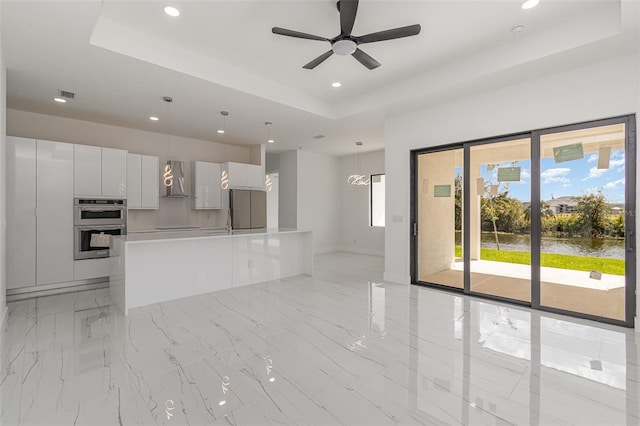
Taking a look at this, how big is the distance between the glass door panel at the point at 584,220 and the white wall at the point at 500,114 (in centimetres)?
27

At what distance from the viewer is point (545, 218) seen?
374 cm

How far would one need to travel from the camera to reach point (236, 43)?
11.3ft

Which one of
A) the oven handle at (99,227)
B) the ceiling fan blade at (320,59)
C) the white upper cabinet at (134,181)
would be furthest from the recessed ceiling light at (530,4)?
the oven handle at (99,227)

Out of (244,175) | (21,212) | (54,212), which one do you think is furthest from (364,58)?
(21,212)

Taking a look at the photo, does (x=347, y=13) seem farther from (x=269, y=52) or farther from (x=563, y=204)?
(x=563, y=204)

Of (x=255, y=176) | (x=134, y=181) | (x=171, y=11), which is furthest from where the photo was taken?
(x=255, y=176)

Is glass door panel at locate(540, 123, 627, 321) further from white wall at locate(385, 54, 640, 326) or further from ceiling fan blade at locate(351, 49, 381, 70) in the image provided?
ceiling fan blade at locate(351, 49, 381, 70)

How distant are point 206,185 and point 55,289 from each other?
10.2 feet

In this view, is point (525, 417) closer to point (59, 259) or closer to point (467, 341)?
point (467, 341)

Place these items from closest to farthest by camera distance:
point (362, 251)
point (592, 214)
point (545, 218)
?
point (592, 214) → point (545, 218) → point (362, 251)

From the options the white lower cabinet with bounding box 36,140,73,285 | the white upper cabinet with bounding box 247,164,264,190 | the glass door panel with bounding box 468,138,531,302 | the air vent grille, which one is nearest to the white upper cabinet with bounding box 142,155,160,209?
the white lower cabinet with bounding box 36,140,73,285

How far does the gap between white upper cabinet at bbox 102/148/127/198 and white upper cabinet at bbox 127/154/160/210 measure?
0.21 m

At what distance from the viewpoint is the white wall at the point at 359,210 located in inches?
327

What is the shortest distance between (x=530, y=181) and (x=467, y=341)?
2.33 m
